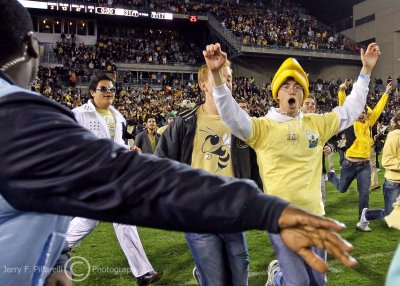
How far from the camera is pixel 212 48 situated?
2564 mm

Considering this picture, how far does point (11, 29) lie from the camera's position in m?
1.25

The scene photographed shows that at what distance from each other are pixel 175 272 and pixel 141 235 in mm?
1850

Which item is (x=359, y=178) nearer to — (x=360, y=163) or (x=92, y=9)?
(x=360, y=163)

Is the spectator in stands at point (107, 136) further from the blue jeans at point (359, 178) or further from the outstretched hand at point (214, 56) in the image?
the blue jeans at point (359, 178)

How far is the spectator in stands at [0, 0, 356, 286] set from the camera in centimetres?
94

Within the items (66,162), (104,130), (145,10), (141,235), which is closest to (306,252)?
(66,162)

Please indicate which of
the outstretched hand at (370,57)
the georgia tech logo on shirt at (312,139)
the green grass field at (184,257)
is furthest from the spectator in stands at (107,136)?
the outstretched hand at (370,57)

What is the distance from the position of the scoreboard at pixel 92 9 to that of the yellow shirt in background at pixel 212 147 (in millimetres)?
34016

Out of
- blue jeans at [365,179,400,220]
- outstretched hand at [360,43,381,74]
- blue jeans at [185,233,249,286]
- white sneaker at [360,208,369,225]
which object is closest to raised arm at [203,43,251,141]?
blue jeans at [185,233,249,286]

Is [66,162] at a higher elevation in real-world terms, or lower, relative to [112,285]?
higher

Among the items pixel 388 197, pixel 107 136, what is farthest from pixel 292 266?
pixel 388 197

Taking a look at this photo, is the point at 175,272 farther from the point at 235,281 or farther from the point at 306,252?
the point at 306,252

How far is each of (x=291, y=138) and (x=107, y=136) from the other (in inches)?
97.3

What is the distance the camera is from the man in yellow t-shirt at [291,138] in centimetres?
298
